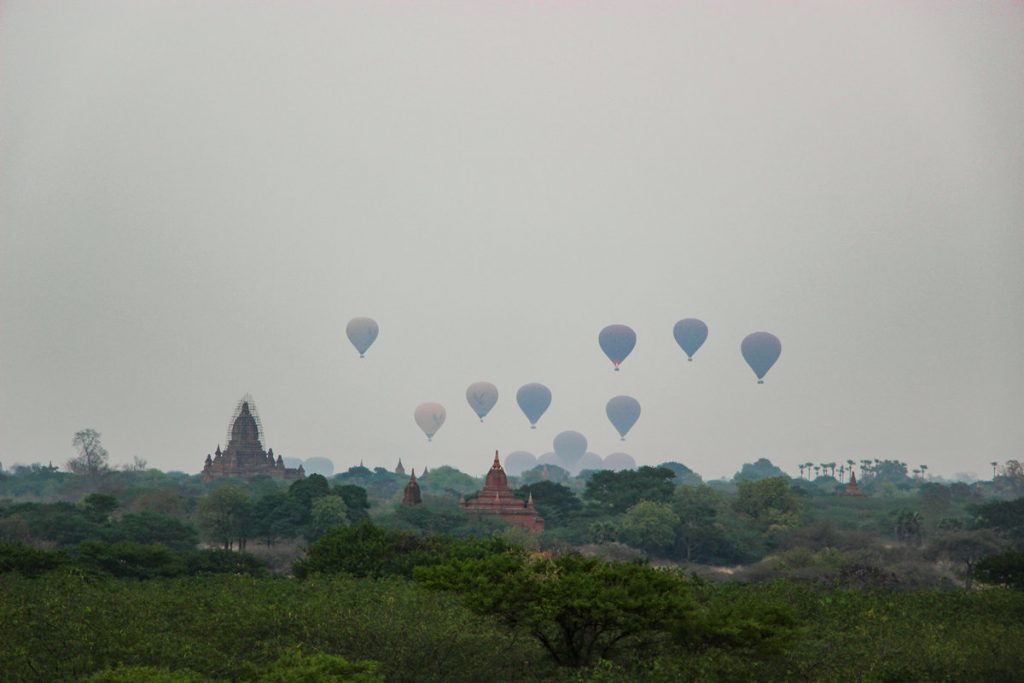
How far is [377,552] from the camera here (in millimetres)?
71750

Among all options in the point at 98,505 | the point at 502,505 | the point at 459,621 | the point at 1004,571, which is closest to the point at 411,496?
the point at 502,505

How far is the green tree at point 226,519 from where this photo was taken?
13500cm

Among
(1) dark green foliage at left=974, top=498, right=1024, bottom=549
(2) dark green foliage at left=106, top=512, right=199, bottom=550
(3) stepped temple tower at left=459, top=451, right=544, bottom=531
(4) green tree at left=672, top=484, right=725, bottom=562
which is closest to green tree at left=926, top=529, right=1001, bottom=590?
(1) dark green foliage at left=974, top=498, right=1024, bottom=549

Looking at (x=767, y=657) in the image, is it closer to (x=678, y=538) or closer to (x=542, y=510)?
(x=678, y=538)

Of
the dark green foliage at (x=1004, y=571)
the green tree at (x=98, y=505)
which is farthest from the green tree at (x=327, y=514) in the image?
the dark green foliage at (x=1004, y=571)

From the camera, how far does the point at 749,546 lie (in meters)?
139

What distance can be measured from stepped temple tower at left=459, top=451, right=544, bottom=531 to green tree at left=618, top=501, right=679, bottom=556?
917cm

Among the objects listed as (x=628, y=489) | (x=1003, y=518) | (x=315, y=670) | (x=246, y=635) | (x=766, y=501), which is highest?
(x=628, y=489)

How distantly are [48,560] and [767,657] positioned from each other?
1368 inches

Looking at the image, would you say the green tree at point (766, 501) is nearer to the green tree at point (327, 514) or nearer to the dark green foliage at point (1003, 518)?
the dark green foliage at point (1003, 518)

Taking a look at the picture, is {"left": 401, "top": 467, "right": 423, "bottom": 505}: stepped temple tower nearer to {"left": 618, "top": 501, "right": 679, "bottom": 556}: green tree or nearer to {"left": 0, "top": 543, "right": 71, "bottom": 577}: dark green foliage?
{"left": 618, "top": 501, "right": 679, "bottom": 556}: green tree

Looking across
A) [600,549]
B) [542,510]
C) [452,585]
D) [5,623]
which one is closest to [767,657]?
[452,585]

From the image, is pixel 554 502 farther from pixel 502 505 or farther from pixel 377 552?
pixel 377 552

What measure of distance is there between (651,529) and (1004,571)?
199 ft
